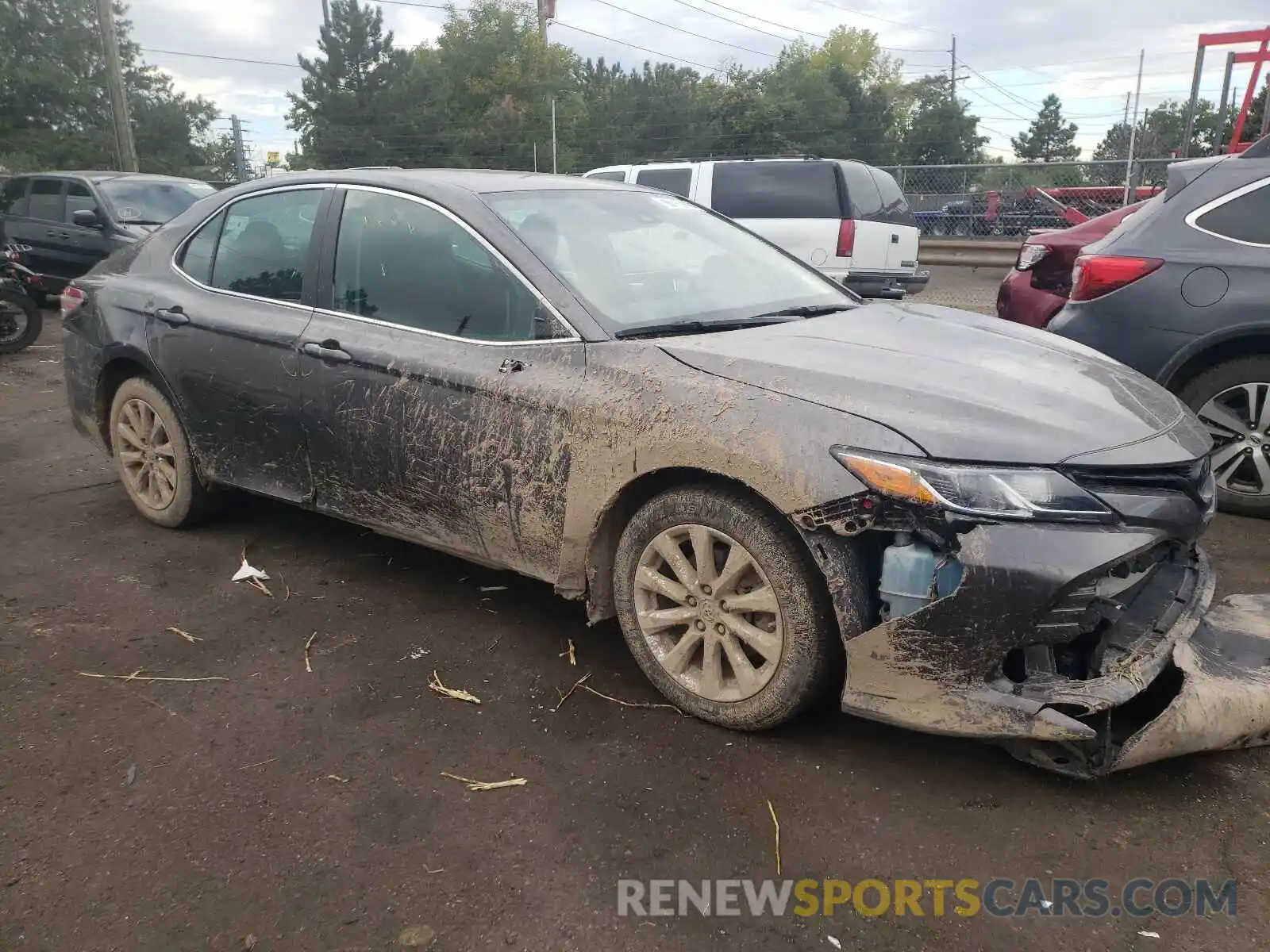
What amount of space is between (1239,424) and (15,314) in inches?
431

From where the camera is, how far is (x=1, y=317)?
1013 cm

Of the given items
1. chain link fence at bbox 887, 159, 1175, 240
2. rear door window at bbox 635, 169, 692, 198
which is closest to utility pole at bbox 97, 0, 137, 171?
rear door window at bbox 635, 169, 692, 198

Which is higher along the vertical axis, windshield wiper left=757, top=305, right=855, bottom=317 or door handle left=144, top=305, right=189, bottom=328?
windshield wiper left=757, top=305, right=855, bottom=317

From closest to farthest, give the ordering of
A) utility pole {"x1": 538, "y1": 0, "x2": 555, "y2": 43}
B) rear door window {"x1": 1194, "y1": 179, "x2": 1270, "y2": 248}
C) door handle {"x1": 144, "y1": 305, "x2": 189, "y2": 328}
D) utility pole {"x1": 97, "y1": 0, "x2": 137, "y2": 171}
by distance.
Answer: door handle {"x1": 144, "y1": 305, "x2": 189, "y2": 328}
rear door window {"x1": 1194, "y1": 179, "x2": 1270, "y2": 248}
utility pole {"x1": 97, "y1": 0, "x2": 137, "y2": 171}
utility pole {"x1": 538, "y1": 0, "x2": 555, "y2": 43}

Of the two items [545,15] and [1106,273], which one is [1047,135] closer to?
[545,15]

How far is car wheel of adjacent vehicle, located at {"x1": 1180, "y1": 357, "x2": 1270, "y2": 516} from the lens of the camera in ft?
14.9

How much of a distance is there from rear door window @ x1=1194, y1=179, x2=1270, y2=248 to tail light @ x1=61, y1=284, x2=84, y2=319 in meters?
5.44

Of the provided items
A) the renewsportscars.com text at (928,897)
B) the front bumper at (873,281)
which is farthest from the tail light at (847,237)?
the renewsportscars.com text at (928,897)

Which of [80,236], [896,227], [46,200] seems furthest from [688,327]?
[46,200]

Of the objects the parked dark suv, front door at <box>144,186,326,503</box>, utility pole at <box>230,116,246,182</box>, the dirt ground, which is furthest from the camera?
utility pole at <box>230,116,246,182</box>

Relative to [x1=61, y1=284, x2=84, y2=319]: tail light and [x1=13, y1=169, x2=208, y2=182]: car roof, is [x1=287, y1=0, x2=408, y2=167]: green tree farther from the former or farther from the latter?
[x1=61, y1=284, x2=84, y2=319]: tail light

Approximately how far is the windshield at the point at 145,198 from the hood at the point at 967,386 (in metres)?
11.2

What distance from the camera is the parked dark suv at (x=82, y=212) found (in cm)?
1213

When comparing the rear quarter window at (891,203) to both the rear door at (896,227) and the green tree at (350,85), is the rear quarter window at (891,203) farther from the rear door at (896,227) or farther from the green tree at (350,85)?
the green tree at (350,85)
